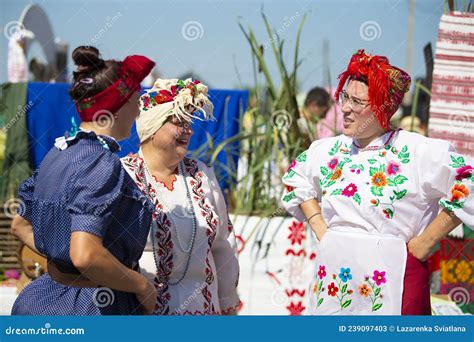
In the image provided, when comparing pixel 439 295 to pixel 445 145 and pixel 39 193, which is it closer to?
pixel 445 145

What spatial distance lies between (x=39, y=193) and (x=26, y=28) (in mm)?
3920

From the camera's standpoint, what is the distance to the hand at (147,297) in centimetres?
287

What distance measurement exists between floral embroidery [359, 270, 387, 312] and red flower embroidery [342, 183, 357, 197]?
0.32m

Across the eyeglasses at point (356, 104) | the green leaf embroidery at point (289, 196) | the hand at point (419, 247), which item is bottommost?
the hand at point (419, 247)

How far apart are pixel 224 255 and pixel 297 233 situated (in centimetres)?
193

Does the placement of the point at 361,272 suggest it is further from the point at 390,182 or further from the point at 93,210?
the point at 93,210

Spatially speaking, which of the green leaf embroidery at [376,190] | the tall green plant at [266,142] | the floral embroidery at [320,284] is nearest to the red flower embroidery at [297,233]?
the tall green plant at [266,142]

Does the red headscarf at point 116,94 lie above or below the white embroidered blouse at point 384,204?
above

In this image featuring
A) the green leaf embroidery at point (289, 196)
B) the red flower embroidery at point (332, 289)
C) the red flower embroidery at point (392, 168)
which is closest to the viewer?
the red flower embroidery at point (392, 168)

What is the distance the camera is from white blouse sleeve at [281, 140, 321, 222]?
3789 millimetres

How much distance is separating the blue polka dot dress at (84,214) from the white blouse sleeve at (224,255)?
0.69 m

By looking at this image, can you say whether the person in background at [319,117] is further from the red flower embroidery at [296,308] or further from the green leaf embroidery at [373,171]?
the green leaf embroidery at [373,171]

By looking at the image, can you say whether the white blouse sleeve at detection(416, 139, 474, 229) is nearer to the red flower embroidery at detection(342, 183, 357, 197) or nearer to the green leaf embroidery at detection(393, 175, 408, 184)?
the green leaf embroidery at detection(393, 175, 408, 184)

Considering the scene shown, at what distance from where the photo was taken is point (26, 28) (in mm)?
6500
